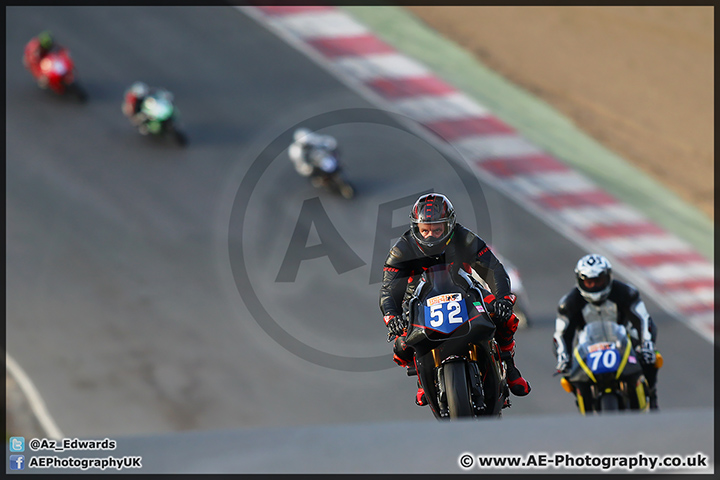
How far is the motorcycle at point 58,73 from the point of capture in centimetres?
2294

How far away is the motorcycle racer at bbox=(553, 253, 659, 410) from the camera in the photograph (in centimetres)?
973

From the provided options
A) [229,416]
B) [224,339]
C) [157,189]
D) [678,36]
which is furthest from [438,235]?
[678,36]

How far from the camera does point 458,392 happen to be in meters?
7.64

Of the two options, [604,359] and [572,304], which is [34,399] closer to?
[572,304]

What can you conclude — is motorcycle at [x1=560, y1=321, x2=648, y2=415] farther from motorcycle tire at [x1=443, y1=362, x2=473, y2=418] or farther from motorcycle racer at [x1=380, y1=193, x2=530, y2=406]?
motorcycle tire at [x1=443, y1=362, x2=473, y2=418]

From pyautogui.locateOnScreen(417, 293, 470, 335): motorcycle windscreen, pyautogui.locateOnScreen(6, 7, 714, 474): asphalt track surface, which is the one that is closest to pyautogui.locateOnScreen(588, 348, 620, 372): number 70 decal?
pyautogui.locateOnScreen(417, 293, 470, 335): motorcycle windscreen

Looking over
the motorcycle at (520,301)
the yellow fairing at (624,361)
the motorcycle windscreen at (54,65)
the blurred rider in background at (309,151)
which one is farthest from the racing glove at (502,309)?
the motorcycle windscreen at (54,65)

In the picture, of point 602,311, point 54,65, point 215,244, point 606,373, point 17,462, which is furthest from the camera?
point 54,65

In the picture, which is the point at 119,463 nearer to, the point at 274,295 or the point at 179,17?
Result: the point at 274,295

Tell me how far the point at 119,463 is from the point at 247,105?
61.7ft

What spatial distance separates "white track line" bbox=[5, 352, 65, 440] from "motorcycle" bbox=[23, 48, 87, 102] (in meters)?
9.35

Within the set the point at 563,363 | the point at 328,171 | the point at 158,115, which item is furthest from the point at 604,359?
the point at 158,115

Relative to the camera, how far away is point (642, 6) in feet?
87.7

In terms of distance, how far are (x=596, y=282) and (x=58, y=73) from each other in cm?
1720
